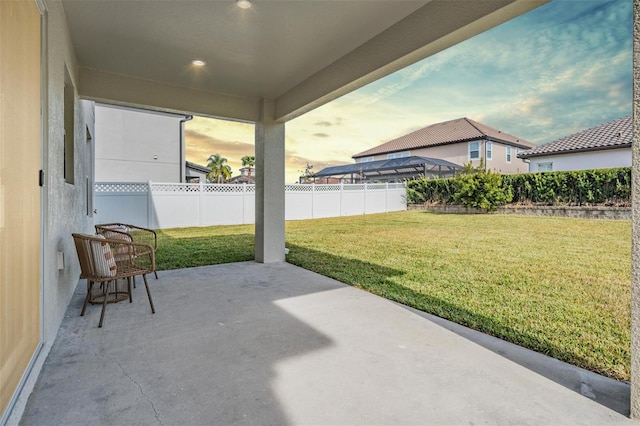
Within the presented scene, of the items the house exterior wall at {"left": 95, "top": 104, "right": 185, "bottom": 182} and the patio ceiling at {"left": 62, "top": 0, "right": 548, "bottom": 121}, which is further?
the house exterior wall at {"left": 95, "top": 104, "right": 185, "bottom": 182}

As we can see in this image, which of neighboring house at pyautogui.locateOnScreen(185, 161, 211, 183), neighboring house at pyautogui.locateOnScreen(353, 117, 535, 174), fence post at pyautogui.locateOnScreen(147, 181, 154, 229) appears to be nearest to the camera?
fence post at pyautogui.locateOnScreen(147, 181, 154, 229)

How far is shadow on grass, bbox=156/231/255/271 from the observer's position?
6.03 meters

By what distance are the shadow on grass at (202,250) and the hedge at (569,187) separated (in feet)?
36.1

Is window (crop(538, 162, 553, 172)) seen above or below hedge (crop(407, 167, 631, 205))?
above

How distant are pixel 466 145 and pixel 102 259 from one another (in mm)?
22649

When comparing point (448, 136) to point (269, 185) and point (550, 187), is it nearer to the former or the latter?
point (550, 187)

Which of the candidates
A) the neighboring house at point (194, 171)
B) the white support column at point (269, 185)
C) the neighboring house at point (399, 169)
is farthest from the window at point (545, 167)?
the neighboring house at point (194, 171)

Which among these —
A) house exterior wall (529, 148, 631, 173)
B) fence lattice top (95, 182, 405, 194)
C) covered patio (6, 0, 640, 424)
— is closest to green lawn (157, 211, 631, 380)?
covered patio (6, 0, 640, 424)

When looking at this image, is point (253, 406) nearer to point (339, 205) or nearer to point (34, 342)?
point (34, 342)

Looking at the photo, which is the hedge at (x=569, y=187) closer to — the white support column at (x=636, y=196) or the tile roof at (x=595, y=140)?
the tile roof at (x=595, y=140)

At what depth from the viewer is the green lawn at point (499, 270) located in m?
2.95

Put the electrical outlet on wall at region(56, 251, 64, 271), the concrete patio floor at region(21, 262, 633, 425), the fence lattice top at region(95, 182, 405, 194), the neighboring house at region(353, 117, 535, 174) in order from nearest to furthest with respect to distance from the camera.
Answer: the concrete patio floor at region(21, 262, 633, 425), the electrical outlet on wall at region(56, 251, 64, 271), the fence lattice top at region(95, 182, 405, 194), the neighboring house at region(353, 117, 535, 174)

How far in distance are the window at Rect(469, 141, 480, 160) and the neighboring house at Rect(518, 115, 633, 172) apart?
4145mm

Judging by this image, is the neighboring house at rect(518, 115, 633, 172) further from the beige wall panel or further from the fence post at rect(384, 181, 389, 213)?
the beige wall panel
